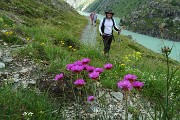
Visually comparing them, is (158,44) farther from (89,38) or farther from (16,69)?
(89,38)

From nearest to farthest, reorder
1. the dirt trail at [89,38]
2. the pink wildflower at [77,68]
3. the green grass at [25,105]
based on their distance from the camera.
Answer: the pink wildflower at [77,68], the green grass at [25,105], the dirt trail at [89,38]

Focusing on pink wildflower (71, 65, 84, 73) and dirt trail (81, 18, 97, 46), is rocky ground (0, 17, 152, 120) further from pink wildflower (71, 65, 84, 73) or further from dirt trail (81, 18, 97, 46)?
dirt trail (81, 18, 97, 46)

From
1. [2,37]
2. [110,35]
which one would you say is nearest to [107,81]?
[2,37]

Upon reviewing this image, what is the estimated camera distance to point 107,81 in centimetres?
795

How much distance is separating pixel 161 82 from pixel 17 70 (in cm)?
378

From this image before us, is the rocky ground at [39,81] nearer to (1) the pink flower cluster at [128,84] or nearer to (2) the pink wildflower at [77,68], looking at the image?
(2) the pink wildflower at [77,68]

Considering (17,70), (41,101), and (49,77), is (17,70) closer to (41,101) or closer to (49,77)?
(49,77)

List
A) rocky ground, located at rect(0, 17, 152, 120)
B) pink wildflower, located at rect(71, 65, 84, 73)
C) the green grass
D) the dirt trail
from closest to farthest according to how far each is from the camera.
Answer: pink wildflower, located at rect(71, 65, 84, 73) < the green grass < rocky ground, located at rect(0, 17, 152, 120) < the dirt trail

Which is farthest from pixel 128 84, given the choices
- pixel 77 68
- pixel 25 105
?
pixel 25 105

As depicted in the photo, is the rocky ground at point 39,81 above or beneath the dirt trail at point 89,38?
above

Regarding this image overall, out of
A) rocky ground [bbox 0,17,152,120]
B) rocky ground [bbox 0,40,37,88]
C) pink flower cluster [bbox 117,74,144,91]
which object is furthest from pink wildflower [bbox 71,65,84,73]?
rocky ground [bbox 0,40,37,88]

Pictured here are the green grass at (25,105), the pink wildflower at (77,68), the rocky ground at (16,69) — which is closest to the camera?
the pink wildflower at (77,68)

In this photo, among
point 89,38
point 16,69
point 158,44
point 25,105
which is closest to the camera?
point 25,105

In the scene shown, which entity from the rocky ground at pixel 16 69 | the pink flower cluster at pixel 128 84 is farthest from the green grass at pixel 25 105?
the pink flower cluster at pixel 128 84
